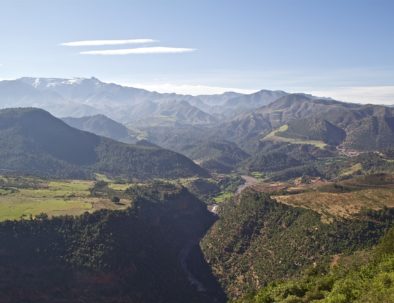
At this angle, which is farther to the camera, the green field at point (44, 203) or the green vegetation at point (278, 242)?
the green field at point (44, 203)

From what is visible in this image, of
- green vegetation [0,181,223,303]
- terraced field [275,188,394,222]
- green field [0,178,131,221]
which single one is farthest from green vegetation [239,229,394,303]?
green field [0,178,131,221]

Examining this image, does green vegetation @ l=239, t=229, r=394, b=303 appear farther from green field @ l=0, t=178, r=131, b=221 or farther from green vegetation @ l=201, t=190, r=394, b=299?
green field @ l=0, t=178, r=131, b=221

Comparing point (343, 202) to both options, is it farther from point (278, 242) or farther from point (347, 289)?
point (347, 289)

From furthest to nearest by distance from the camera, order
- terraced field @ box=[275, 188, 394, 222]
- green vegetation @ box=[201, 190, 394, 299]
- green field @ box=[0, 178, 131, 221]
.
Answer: terraced field @ box=[275, 188, 394, 222] < green field @ box=[0, 178, 131, 221] < green vegetation @ box=[201, 190, 394, 299]

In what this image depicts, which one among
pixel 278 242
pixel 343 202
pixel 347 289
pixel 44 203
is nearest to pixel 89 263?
pixel 44 203

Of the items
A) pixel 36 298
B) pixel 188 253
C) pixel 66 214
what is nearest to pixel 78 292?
pixel 36 298

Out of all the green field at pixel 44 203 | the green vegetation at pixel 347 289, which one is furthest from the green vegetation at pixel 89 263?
the green vegetation at pixel 347 289

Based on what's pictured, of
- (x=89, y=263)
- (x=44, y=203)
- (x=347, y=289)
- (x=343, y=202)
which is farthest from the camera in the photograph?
(x=44, y=203)

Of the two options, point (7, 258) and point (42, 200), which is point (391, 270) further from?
point (42, 200)

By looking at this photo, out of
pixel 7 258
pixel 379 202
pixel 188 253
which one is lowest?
pixel 188 253

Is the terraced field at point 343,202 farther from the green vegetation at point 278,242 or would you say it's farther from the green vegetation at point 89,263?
the green vegetation at point 89,263

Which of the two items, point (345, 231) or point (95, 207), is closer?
point (345, 231)
